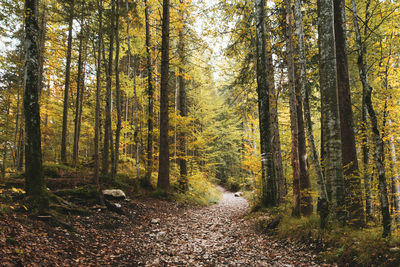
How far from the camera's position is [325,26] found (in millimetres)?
4992

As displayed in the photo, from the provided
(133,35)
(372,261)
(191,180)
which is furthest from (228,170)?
(372,261)

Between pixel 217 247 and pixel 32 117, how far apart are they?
5539 millimetres

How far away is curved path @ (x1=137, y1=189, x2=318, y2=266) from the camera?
4242 mm

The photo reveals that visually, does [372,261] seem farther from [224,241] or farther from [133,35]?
[133,35]

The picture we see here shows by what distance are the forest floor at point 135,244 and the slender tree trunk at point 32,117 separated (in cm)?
58

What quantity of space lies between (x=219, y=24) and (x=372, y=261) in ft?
30.7

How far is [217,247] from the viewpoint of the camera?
5188 mm

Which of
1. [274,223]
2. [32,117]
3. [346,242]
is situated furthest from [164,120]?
[346,242]

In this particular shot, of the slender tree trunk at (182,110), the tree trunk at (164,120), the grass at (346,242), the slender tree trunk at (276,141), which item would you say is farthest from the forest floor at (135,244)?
the slender tree trunk at (182,110)

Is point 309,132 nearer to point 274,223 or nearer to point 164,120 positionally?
point 274,223

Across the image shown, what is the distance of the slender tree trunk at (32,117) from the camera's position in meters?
4.92

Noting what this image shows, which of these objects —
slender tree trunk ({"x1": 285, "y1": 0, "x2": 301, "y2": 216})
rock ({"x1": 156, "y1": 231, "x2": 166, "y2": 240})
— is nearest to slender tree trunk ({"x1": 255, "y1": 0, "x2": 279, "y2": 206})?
slender tree trunk ({"x1": 285, "y1": 0, "x2": 301, "y2": 216})

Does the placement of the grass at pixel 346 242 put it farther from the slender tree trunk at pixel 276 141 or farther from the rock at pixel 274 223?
the slender tree trunk at pixel 276 141

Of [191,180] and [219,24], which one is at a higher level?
[219,24]
